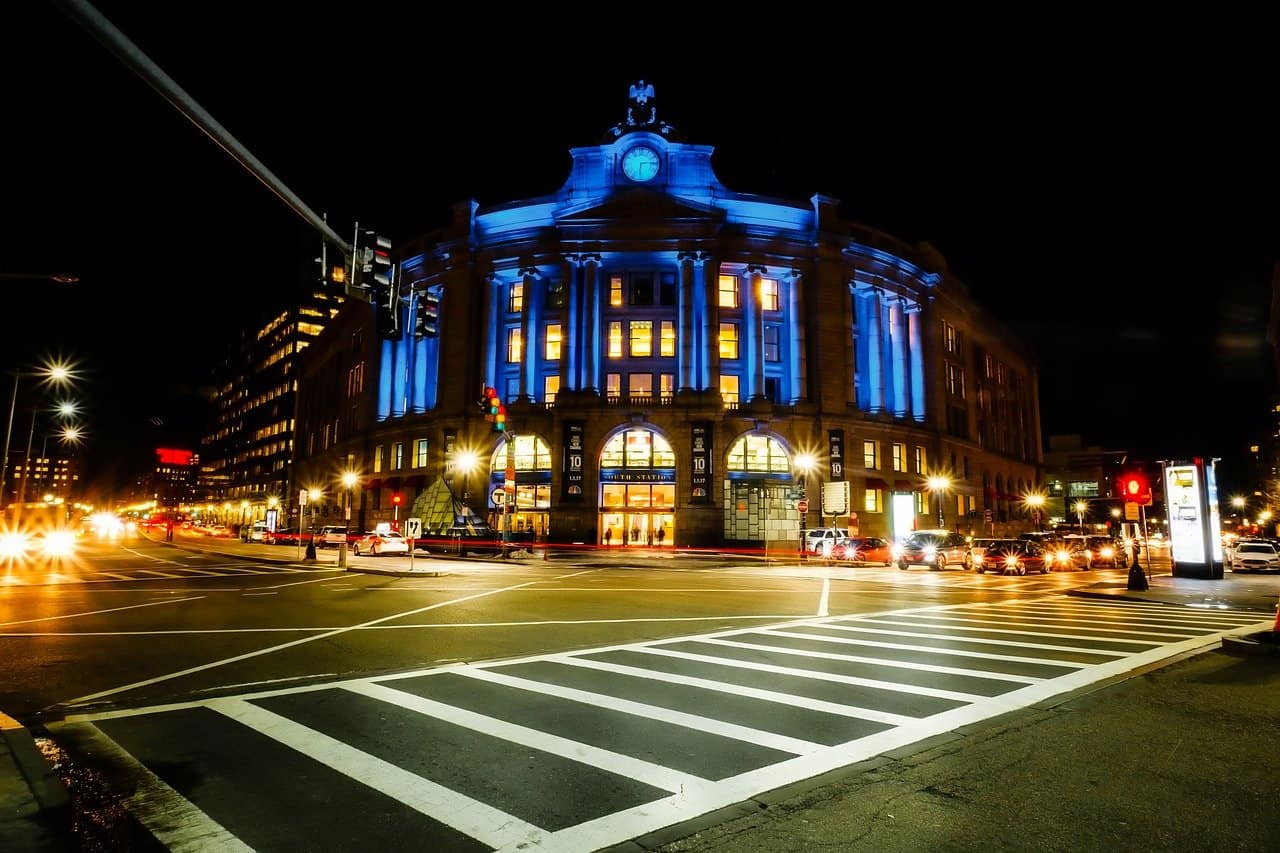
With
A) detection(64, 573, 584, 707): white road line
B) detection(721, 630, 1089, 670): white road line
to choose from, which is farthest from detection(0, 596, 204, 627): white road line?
detection(721, 630, 1089, 670): white road line

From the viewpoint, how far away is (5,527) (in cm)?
4897

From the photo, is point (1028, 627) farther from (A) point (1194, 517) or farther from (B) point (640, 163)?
(B) point (640, 163)

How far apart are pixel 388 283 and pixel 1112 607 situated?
17.6 meters

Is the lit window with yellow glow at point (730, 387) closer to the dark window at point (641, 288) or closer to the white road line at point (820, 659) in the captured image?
the dark window at point (641, 288)

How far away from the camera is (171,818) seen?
4391mm

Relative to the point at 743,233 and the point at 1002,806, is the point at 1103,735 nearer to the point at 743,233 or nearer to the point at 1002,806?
the point at 1002,806

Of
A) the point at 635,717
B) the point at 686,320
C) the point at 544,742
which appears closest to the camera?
the point at 544,742

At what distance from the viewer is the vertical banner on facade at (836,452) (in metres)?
49.2

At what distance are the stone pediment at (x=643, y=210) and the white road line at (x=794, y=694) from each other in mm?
44578

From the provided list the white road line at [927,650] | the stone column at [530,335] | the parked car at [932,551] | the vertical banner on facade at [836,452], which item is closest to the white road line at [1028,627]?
the white road line at [927,650]

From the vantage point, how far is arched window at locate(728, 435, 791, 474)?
49406mm

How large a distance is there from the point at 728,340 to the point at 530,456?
669 inches

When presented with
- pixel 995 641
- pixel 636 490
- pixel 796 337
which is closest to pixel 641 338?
pixel 636 490


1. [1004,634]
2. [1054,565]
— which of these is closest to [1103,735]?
[1004,634]
